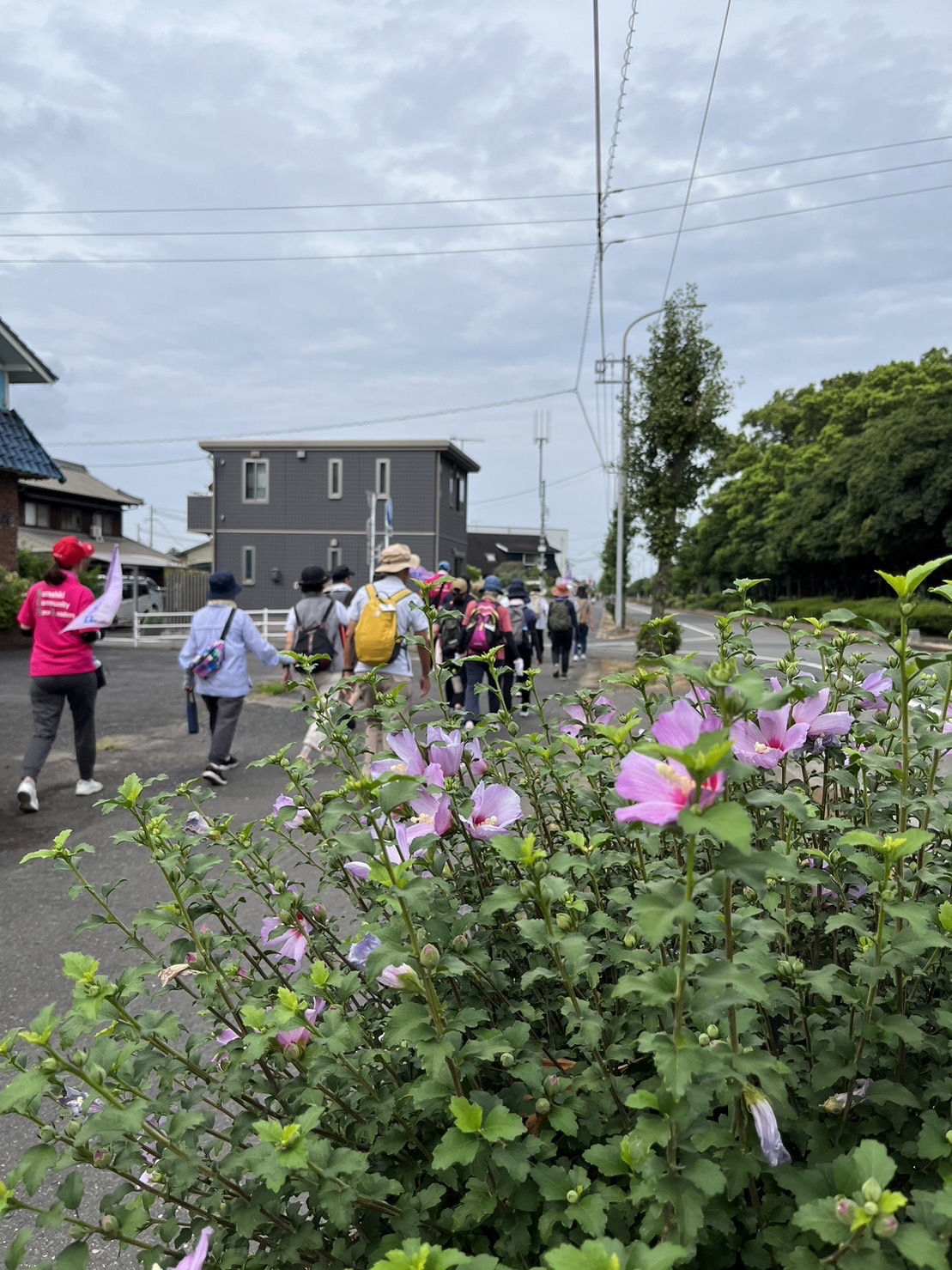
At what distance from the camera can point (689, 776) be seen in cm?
92

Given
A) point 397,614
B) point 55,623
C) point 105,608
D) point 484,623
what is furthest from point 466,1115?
point 484,623

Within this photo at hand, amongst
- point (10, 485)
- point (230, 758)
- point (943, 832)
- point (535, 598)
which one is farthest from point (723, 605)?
point (943, 832)

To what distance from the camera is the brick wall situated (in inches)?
691

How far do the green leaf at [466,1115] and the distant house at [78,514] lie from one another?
108 ft

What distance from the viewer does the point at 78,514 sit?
120ft

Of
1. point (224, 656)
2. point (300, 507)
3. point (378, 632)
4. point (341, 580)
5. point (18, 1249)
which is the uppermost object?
point (300, 507)

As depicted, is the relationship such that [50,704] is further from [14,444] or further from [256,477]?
[256,477]

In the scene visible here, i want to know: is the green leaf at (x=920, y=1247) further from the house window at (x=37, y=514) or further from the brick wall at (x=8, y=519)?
the house window at (x=37, y=514)

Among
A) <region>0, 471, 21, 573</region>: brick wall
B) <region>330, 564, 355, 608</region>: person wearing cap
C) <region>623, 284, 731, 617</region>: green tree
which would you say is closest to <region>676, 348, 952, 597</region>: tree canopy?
<region>623, 284, 731, 617</region>: green tree

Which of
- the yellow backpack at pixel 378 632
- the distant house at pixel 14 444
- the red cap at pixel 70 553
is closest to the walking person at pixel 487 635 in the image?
the yellow backpack at pixel 378 632

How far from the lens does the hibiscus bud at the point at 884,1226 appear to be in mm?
813

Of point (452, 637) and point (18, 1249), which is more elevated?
point (452, 637)

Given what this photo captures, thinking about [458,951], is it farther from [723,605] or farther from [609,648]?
[723,605]

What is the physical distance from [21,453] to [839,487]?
34.2 meters
